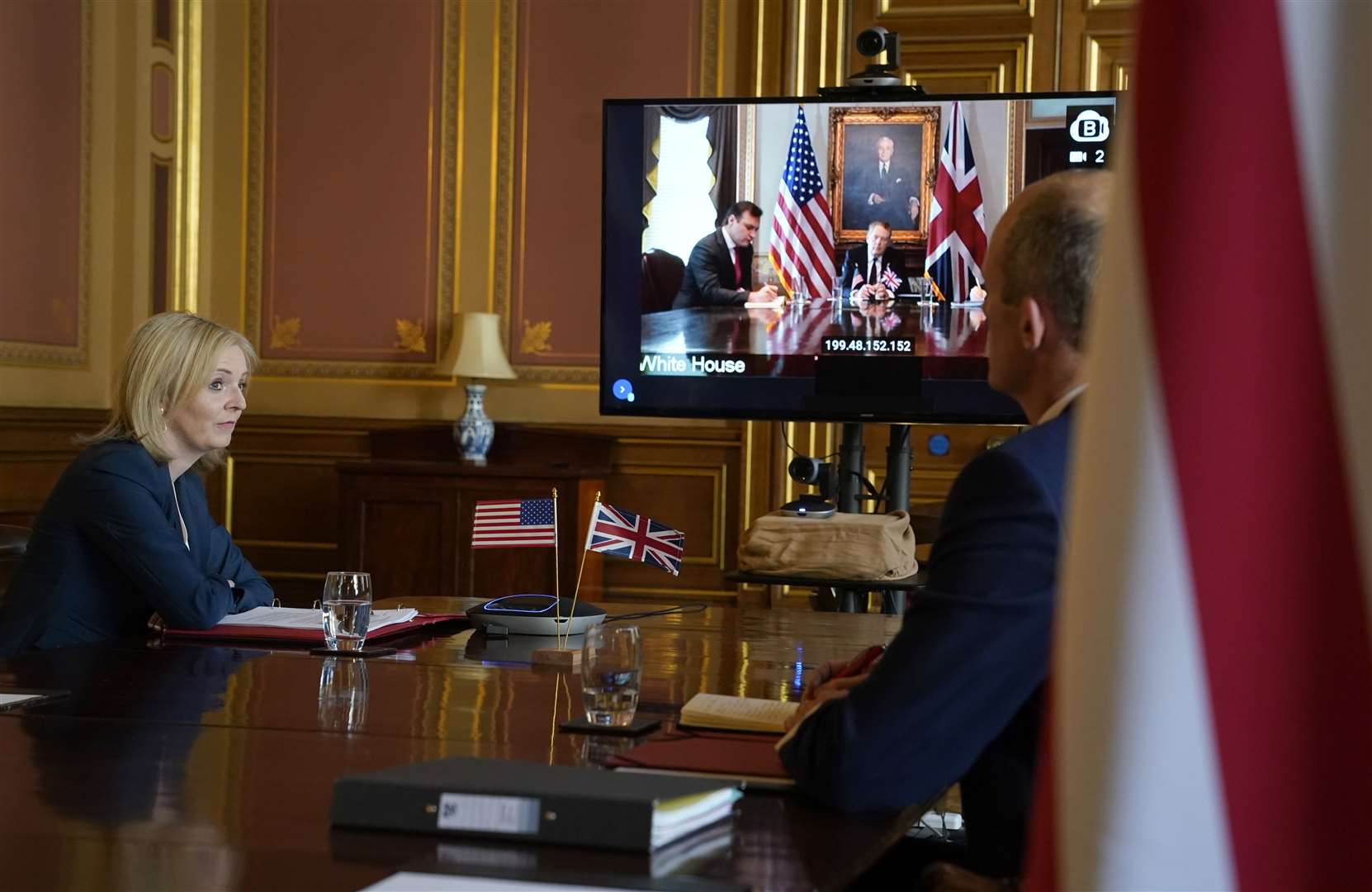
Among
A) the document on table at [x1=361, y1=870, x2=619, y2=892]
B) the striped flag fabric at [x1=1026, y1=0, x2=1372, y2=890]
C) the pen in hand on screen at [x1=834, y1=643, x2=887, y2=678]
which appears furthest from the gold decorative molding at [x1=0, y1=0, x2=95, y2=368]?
the striped flag fabric at [x1=1026, y1=0, x2=1372, y2=890]

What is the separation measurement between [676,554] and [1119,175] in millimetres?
2008

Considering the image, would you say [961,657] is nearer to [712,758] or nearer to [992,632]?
[992,632]

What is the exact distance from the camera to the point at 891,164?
13.5 feet

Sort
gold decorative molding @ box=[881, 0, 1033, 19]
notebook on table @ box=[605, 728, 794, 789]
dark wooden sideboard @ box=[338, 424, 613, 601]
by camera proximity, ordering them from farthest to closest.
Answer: gold decorative molding @ box=[881, 0, 1033, 19]
dark wooden sideboard @ box=[338, 424, 613, 601]
notebook on table @ box=[605, 728, 794, 789]

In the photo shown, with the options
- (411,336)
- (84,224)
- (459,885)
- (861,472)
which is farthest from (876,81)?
(459,885)

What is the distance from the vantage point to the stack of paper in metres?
1.71

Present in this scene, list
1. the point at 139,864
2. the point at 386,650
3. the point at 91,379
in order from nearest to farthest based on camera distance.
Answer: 1. the point at 139,864
2. the point at 386,650
3. the point at 91,379

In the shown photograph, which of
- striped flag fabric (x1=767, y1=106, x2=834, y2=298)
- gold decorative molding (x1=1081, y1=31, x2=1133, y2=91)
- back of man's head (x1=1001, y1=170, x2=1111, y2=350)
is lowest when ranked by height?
back of man's head (x1=1001, y1=170, x2=1111, y2=350)

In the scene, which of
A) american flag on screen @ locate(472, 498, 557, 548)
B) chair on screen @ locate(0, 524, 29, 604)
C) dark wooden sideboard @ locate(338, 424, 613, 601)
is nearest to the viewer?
american flag on screen @ locate(472, 498, 557, 548)

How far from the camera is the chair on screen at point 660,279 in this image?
433 cm

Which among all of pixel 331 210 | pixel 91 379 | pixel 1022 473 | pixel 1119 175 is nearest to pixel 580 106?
pixel 331 210

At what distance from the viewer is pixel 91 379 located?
605 cm

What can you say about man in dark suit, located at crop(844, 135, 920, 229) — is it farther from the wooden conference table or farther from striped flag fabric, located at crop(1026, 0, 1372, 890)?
striped flag fabric, located at crop(1026, 0, 1372, 890)

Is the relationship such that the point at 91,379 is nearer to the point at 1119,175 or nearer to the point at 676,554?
the point at 676,554
